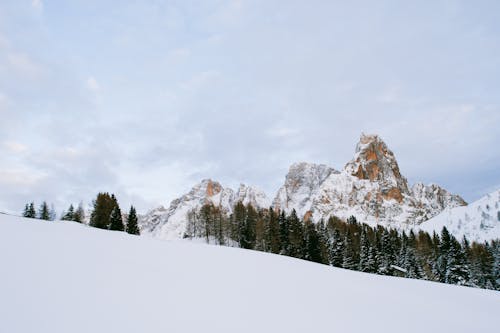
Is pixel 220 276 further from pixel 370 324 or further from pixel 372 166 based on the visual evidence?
pixel 372 166

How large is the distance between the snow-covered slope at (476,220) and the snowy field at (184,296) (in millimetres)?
111545

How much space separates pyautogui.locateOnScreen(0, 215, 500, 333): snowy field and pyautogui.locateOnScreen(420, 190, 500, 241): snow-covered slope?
112m

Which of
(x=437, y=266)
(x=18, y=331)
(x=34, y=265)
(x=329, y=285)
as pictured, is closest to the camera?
(x=18, y=331)

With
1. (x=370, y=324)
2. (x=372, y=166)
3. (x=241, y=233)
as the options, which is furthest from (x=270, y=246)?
(x=372, y=166)

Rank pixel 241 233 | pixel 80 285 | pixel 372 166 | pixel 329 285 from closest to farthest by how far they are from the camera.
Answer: pixel 80 285 → pixel 329 285 → pixel 241 233 → pixel 372 166

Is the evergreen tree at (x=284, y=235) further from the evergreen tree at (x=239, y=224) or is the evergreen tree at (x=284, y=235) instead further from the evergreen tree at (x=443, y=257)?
the evergreen tree at (x=443, y=257)

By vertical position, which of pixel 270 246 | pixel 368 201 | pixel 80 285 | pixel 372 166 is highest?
pixel 372 166

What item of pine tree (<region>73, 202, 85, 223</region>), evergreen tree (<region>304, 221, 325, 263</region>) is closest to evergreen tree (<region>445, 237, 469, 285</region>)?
evergreen tree (<region>304, 221, 325, 263</region>)

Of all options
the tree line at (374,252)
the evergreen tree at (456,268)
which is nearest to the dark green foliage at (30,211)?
the tree line at (374,252)

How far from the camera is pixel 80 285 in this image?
6.95 m

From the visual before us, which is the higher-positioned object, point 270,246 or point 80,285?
point 80,285

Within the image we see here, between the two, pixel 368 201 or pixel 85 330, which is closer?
pixel 85 330

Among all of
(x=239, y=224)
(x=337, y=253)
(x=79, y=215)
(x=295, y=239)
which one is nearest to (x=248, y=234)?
(x=239, y=224)

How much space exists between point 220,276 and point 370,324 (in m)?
4.53
